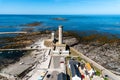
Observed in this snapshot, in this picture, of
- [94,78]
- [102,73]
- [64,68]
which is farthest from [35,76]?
[102,73]

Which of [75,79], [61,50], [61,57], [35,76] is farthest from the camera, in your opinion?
[61,50]

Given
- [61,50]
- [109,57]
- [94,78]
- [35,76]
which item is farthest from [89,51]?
[35,76]

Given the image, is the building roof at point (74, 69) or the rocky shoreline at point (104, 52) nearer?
the building roof at point (74, 69)

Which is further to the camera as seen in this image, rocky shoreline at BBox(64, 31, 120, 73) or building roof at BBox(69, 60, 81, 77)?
rocky shoreline at BBox(64, 31, 120, 73)

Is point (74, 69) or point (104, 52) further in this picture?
point (104, 52)

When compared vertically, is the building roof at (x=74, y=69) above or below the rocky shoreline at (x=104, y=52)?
above

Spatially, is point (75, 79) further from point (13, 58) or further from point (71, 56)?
point (13, 58)

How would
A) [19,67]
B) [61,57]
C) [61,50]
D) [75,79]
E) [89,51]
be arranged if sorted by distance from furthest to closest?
[89,51]
[61,50]
[61,57]
[19,67]
[75,79]

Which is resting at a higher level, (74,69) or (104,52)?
(74,69)

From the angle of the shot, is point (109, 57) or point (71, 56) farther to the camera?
point (109, 57)

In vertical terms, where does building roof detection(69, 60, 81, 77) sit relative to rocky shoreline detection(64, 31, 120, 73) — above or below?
above
